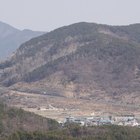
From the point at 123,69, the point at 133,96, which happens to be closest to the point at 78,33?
the point at 123,69

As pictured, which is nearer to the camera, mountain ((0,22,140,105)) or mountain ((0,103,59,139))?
mountain ((0,103,59,139))

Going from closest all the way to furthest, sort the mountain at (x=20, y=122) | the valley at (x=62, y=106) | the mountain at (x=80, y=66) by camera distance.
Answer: the mountain at (x=20, y=122), the valley at (x=62, y=106), the mountain at (x=80, y=66)

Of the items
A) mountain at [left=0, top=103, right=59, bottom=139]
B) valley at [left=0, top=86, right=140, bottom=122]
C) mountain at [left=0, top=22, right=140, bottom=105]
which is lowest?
mountain at [left=0, top=103, right=59, bottom=139]

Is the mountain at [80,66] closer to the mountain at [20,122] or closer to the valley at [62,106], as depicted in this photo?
the valley at [62,106]

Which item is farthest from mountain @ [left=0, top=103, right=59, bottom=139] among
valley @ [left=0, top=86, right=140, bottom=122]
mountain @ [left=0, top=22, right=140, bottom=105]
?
mountain @ [left=0, top=22, right=140, bottom=105]

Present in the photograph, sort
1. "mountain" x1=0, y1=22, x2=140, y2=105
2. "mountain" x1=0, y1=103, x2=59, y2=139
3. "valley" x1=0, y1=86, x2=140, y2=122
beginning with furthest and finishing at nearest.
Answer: "mountain" x1=0, y1=22, x2=140, y2=105 < "valley" x1=0, y1=86, x2=140, y2=122 < "mountain" x1=0, y1=103, x2=59, y2=139

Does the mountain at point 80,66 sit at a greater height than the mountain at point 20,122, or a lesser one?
greater

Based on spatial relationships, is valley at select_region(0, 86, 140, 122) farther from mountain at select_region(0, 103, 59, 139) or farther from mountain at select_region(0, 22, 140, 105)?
mountain at select_region(0, 103, 59, 139)

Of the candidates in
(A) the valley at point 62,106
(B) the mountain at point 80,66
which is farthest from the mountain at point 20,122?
(B) the mountain at point 80,66

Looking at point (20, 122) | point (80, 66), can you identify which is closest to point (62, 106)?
point (80, 66)
